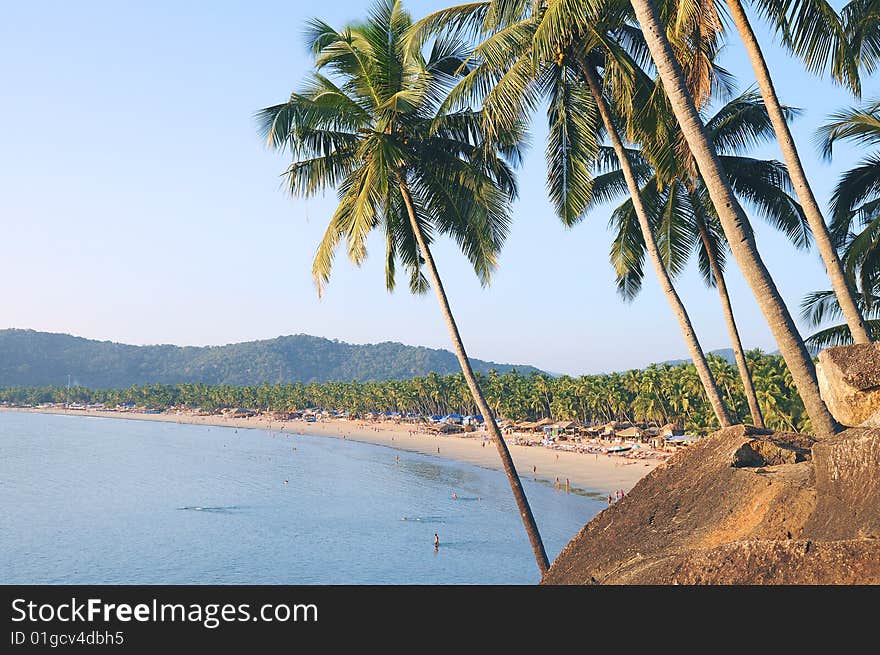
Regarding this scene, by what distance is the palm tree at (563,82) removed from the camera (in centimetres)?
1138

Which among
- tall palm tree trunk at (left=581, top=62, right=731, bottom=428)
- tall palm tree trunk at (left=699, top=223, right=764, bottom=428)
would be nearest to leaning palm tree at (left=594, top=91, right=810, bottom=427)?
tall palm tree trunk at (left=699, top=223, right=764, bottom=428)

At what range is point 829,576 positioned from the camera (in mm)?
3408

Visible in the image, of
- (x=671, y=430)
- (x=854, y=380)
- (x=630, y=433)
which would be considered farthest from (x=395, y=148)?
(x=630, y=433)

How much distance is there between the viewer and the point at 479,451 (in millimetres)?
76250

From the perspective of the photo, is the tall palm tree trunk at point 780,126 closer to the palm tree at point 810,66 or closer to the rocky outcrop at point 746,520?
the palm tree at point 810,66

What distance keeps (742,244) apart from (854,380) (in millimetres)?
2102

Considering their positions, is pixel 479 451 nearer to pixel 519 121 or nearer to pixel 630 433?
pixel 630 433

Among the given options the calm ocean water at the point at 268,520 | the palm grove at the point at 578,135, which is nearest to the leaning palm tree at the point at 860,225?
the palm grove at the point at 578,135

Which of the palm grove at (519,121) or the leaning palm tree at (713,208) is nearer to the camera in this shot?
the palm grove at (519,121)

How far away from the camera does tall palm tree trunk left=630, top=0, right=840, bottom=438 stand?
7129mm

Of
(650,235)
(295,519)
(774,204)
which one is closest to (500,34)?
(650,235)

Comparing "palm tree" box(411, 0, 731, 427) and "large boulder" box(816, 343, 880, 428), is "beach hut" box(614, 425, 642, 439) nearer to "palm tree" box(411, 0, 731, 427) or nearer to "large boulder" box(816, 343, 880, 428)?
"palm tree" box(411, 0, 731, 427)

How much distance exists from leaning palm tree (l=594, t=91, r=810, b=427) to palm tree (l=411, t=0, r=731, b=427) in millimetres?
2986

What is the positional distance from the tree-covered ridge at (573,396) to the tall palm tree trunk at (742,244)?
9.04 metres
